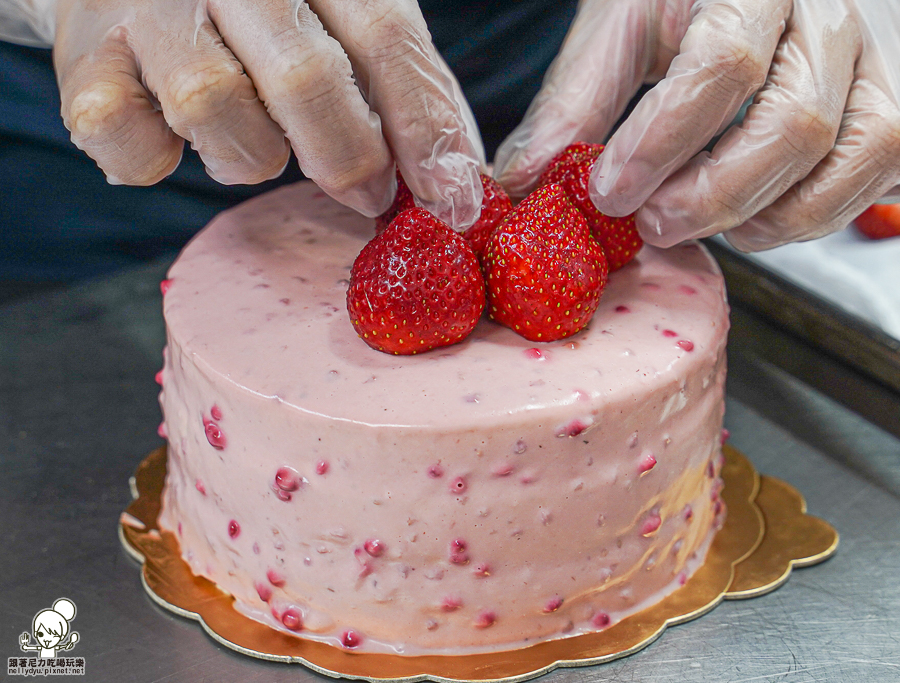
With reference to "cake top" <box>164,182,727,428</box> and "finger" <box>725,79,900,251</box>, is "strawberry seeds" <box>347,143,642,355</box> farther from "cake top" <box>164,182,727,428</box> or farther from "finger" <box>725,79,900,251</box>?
"finger" <box>725,79,900,251</box>

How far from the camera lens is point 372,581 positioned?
1.35 meters

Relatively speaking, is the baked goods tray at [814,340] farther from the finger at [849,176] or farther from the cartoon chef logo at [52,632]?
the cartoon chef logo at [52,632]

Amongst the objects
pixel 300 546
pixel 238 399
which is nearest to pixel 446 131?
pixel 238 399

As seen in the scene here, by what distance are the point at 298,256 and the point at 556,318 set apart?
50 cm

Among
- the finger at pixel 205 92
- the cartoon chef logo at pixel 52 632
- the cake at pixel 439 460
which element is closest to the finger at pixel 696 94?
the cake at pixel 439 460

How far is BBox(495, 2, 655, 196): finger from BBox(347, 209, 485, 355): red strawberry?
1.26ft

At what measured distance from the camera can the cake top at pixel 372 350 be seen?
1.28m

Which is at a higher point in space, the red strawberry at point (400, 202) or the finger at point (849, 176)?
the finger at point (849, 176)

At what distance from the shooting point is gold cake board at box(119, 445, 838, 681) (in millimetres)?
1376

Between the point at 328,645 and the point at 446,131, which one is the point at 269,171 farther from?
the point at 328,645

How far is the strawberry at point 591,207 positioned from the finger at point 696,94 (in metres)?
0.07

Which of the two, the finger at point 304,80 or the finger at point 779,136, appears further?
the finger at point 779,136

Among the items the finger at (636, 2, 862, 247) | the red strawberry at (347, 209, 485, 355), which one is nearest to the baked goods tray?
the finger at (636, 2, 862, 247)

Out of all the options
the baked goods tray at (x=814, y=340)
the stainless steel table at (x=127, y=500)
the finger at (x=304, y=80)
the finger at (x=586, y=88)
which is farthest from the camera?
the baked goods tray at (x=814, y=340)
